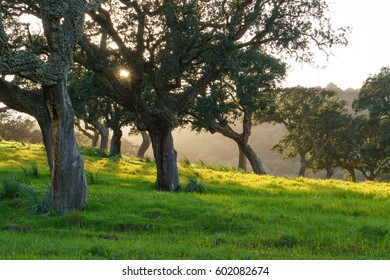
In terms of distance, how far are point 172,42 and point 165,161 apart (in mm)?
5489

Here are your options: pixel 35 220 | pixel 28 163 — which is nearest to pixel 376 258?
pixel 35 220

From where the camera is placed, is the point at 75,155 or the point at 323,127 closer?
the point at 75,155

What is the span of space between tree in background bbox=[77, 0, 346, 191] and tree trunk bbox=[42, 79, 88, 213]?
15.1ft

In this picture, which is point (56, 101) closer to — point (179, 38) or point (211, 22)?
point (179, 38)

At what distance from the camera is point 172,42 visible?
1950 centimetres

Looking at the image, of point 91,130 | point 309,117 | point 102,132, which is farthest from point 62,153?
point 91,130

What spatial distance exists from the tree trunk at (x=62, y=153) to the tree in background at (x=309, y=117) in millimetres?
38043

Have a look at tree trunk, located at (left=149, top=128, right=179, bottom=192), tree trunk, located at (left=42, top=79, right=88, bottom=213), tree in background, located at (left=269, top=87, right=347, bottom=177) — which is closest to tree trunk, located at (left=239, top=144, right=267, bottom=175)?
tree in background, located at (left=269, top=87, right=347, bottom=177)

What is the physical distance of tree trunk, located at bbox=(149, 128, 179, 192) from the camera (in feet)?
70.3

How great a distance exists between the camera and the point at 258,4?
66.8 ft

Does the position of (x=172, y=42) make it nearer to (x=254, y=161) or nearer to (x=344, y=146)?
(x=254, y=161)

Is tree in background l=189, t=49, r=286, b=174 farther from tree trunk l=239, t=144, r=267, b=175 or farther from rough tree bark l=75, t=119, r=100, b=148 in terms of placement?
rough tree bark l=75, t=119, r=100, b=148

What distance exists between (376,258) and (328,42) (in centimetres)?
1289

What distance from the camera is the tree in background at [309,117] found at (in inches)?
2052
